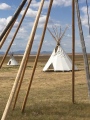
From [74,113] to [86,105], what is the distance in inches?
66.0

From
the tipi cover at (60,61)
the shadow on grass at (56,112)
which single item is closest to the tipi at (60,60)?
the tipi cover at (60,61)

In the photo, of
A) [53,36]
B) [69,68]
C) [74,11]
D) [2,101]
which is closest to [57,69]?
[69,68]

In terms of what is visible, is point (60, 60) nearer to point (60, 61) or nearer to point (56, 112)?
point (60, 61)

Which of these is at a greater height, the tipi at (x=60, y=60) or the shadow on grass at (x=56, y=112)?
the tipi at (x=60, y=60)

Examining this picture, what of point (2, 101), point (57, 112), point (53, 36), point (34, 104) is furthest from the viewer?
point (53, 36)

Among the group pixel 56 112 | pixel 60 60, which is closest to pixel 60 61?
pixel 60 60

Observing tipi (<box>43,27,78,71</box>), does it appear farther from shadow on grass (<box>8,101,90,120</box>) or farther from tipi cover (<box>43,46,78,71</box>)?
shadow on grass (<box>8,101,90,120</box>)

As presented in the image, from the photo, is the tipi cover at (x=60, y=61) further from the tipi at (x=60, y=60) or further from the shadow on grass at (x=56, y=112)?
the shadow on grass at (x=56, y=112)

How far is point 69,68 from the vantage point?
3266cm

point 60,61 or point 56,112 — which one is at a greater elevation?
point 60,61

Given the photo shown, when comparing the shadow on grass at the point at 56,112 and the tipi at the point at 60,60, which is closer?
the shadow on grass at the point at 56,112

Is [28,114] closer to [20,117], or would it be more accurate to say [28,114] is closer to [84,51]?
[20,117]

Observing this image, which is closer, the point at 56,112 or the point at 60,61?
the point at 56,112

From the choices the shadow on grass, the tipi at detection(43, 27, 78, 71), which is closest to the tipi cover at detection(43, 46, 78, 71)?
the tipi at detection(43, 27, 78, 71)
